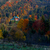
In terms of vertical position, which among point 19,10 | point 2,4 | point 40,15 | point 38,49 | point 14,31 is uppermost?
point 2,4

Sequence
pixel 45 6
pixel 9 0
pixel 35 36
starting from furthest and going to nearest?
pixel 9 0 → pixel 45 6 → pixel 35 36

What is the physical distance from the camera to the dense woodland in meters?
4.14

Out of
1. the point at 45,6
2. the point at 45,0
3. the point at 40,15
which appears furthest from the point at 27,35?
the point at 45,0

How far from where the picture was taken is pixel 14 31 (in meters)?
4.18

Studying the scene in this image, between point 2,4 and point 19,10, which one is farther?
point 2,4

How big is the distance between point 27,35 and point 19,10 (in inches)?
51.0

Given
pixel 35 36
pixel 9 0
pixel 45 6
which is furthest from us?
pixel 9 0

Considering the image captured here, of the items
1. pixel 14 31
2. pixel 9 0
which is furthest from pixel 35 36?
pixel 9 0

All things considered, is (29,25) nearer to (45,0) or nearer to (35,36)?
(35,36)

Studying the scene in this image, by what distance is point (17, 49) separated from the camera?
166 inches

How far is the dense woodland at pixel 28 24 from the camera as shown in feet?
13.6

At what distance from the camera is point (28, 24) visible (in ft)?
14.3

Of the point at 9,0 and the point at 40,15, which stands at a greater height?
the point at 9,0

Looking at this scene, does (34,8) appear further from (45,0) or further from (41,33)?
(41,33)
